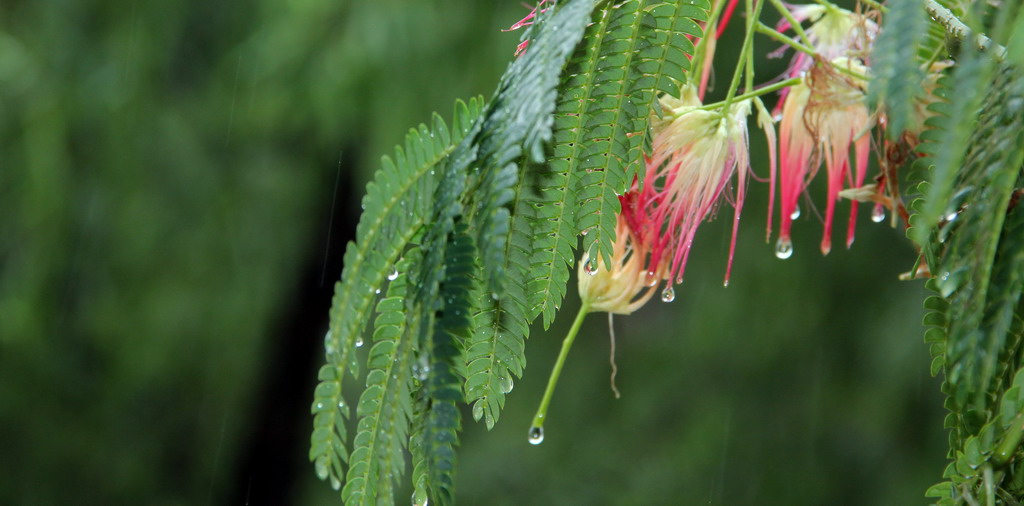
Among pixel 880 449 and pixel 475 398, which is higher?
pixel 880 449

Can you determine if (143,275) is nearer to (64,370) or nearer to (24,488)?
(64,370)

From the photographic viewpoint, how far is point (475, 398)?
0.40 metres

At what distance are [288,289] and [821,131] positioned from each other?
1.53m

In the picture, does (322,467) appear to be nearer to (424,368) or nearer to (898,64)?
(424,368)

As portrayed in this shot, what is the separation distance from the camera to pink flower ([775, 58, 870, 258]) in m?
0.55

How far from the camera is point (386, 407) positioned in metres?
0.38

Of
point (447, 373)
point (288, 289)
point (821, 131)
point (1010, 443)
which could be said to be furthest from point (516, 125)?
point (288, 289)

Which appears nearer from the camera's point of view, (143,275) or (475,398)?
(475,398)

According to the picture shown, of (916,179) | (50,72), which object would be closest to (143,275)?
(50,72)

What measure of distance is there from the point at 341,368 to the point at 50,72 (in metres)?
1.54

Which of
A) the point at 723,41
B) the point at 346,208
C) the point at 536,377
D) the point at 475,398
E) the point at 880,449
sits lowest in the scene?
the point at 475,398

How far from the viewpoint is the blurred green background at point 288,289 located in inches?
65.1

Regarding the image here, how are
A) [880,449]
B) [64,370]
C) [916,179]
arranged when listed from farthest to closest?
[64,370], [880,449], [916,179]

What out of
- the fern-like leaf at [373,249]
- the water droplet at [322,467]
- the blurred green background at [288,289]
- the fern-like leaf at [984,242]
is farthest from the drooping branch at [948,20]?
the blurred green background at [288,289]
